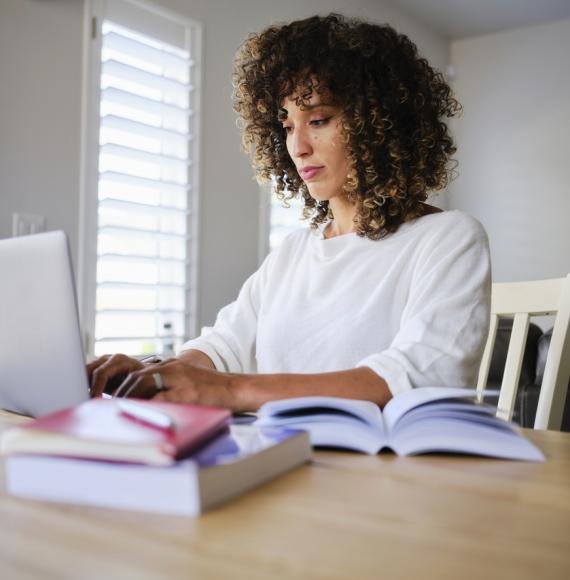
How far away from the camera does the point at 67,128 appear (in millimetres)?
2930

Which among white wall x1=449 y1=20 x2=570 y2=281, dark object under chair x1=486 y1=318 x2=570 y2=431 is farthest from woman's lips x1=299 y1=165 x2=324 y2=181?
white wall x1=449 y1=20 x2=570 y2=281

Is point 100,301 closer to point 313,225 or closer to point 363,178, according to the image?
point 313,225

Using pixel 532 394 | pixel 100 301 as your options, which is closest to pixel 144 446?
pixel 532 394

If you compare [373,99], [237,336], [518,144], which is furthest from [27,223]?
[518,144]

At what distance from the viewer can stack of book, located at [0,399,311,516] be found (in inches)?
18.6

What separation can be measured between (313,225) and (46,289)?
92cm

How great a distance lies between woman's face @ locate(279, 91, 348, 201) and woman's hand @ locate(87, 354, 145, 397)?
0.59 m

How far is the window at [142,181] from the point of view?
3035 millimetres

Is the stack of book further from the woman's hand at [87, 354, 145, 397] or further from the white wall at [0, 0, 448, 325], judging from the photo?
the white wall at [0, 0, 448, 325]

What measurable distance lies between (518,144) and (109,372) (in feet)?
17.1

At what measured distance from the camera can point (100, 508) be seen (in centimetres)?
49

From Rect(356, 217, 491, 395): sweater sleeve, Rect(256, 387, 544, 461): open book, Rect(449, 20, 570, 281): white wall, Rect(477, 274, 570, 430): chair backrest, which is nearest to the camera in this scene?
Rect(256, 387, 544, 461): open book

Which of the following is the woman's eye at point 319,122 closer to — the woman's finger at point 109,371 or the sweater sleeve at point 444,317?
the sweater sleeve at point 444,317

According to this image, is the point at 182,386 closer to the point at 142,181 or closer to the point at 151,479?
the point at 151,479
